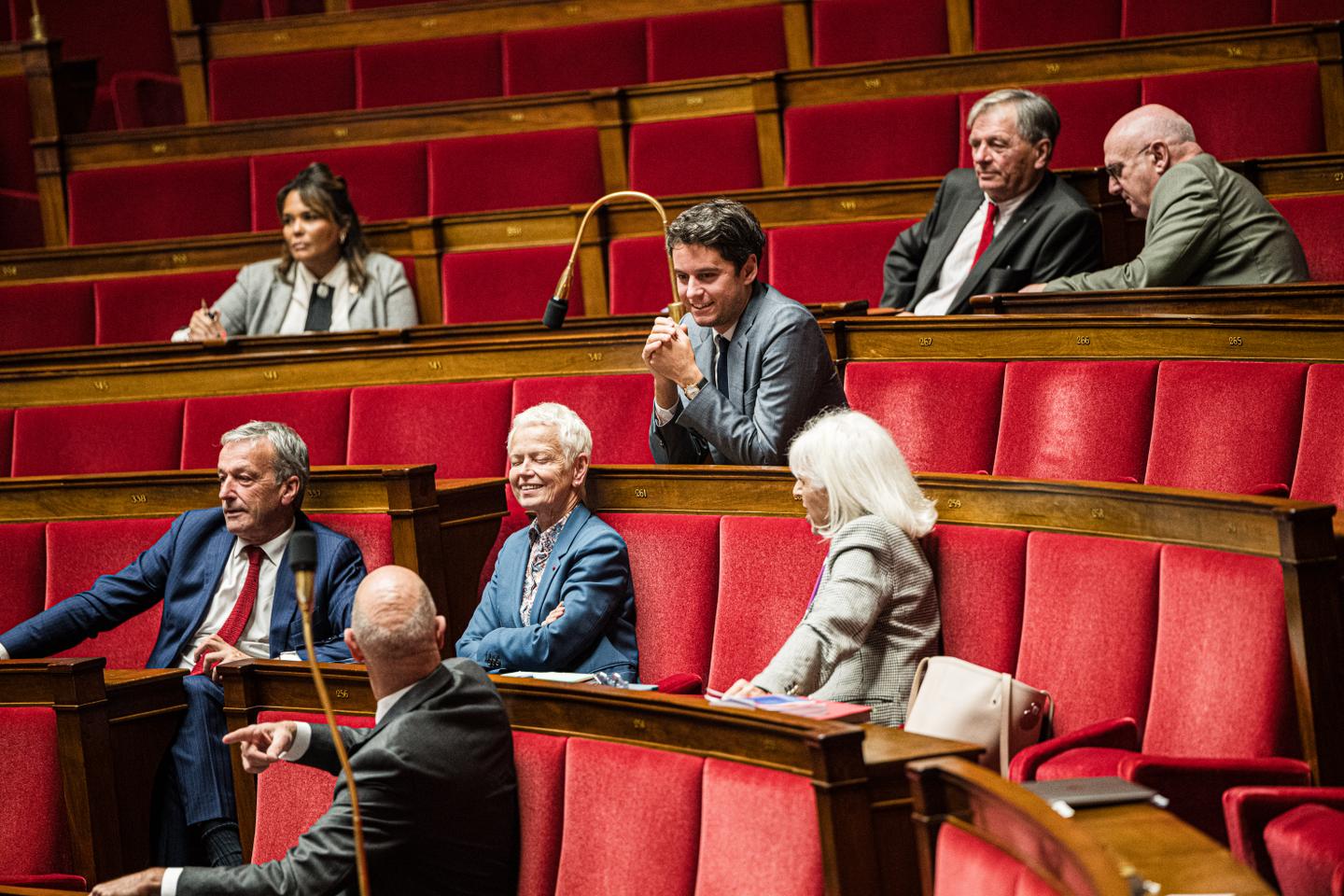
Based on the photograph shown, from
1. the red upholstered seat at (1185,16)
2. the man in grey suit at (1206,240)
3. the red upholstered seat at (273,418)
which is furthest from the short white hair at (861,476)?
the red upholstered seat at (1185,16)

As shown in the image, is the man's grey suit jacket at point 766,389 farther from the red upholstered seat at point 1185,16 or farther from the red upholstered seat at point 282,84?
the red upholstered seat at point 282,84

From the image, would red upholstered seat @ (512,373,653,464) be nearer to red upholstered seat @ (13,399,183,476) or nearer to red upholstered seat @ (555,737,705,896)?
red upholstered seat @ (13,399,183,476)

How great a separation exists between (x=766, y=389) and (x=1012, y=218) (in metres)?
0.35

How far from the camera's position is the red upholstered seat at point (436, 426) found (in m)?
1.11

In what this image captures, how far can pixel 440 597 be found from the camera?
3.18 feet

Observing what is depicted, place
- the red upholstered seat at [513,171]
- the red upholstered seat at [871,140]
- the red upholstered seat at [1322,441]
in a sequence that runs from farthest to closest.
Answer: the red upholstered seat at [513,171], the red upholstered seat at [871,140], the red upholstered seat at [1322,441]

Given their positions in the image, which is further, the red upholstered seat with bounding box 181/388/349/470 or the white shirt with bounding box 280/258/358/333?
the white shirt with bounding box 280/258/358/333

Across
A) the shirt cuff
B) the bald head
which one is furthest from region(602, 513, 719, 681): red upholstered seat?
the bald head

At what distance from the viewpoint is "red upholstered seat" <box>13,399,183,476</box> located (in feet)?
3.98

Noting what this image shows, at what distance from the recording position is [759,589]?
0.85m

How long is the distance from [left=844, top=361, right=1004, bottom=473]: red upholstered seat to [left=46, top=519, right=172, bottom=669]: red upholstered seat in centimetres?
50

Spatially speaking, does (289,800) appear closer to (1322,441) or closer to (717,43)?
(1322,441)

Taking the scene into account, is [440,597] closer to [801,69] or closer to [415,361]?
[415,361]

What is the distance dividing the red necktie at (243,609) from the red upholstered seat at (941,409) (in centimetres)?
40
